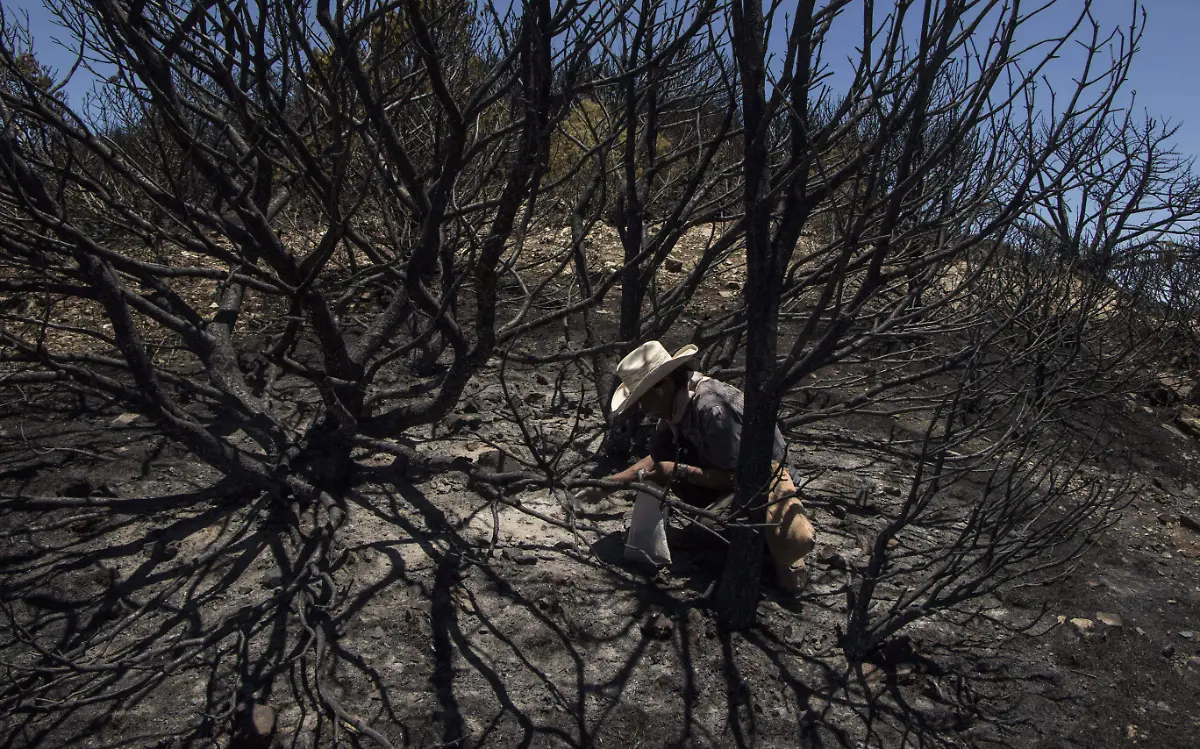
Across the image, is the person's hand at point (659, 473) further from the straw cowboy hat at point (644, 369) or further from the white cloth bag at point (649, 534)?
the straw cowboy hat at point (644, 369)

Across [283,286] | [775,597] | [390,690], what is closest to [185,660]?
[390,690]

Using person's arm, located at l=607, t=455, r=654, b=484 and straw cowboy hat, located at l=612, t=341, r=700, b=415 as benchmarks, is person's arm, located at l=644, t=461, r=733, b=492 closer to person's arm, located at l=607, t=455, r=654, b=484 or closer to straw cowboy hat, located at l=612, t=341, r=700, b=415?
person's arm, located at l=607, t=455, r=654, b=484

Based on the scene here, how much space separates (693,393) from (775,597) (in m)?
0.94

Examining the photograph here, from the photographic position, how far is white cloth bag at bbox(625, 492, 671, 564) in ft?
13.1

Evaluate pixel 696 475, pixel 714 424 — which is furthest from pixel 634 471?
pixel 714 424

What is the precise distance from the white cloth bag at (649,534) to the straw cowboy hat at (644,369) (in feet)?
1.39

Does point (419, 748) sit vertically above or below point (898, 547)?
below

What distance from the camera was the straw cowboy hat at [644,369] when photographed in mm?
3809

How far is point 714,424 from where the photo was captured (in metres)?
3.85

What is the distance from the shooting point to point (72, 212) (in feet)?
24.5

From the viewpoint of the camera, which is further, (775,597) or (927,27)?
(775,597)

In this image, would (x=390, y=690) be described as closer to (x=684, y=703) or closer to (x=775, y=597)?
(x=684, y=703)

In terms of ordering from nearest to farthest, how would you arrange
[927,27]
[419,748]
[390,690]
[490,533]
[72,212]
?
1. [927,27]
2. [419,748]
3. [390,690]
4. [490,533]
5. [72,212]

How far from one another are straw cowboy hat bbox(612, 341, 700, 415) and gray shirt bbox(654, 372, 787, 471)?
18 centimetres
